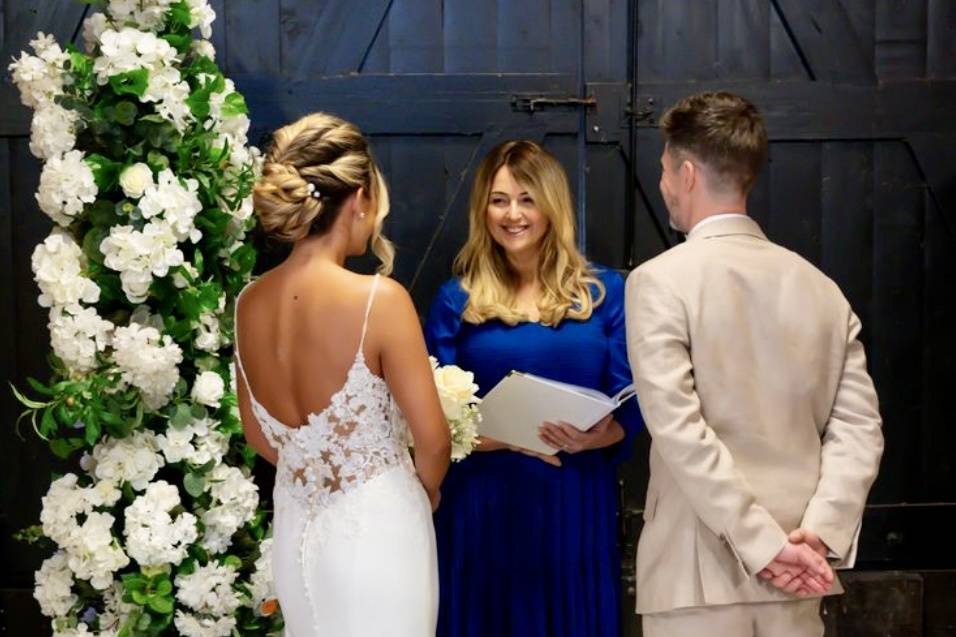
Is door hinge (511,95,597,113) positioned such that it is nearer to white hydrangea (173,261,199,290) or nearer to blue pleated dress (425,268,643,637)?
blue pleated dress (425,268,643,637)

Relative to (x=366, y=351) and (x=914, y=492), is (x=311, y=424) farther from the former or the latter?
Answer: (x=914, y=492)

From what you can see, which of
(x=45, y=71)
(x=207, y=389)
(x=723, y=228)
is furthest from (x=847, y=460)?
(x=45, y=71)

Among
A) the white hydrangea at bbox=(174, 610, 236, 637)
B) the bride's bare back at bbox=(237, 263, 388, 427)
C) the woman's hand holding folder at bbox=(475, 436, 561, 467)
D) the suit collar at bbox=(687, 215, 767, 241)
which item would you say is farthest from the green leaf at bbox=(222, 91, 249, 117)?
the suit collar at bbox=(687, 215, 767, 241)

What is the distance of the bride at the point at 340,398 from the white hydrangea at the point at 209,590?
827 mm

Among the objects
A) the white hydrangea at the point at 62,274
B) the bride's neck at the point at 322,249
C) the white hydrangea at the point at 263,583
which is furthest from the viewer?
the white hydrangea at the point at 263,583

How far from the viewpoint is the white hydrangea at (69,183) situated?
3.42 meters

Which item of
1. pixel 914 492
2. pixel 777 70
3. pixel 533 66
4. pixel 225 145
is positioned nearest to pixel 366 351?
pixel 225 145

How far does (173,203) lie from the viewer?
3.45 m

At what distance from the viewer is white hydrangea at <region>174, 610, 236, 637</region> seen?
3.60m

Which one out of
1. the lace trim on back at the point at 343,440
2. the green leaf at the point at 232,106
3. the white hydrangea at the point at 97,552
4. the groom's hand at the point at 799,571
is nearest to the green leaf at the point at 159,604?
the white hydrangea at the point at 97,552

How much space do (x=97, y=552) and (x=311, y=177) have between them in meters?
1.34

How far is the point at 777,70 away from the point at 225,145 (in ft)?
6.54

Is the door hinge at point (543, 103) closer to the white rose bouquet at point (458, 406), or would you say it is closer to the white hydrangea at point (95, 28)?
the white hydrangea at point (95, 28)

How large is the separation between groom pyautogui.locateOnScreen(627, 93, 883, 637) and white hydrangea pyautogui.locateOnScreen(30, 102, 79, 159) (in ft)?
5.12
